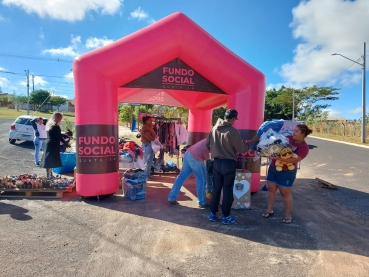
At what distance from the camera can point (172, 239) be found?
13.1 ft

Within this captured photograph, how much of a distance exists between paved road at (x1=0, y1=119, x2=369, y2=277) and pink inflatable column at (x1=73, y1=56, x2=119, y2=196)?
0.46 metres

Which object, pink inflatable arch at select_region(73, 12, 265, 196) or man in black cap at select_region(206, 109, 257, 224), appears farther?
pink inflatable arch at select_region(73, 12, 265, 196)

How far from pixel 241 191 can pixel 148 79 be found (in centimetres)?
305

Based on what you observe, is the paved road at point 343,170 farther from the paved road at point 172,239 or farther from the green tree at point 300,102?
the green tree at point 300,102

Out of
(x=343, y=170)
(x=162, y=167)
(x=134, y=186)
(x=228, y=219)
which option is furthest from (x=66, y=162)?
(x=343, y=170)

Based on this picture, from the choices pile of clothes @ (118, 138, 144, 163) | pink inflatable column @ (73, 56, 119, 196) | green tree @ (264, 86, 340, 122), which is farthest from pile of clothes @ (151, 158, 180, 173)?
green tree @ (264, 86, 340, 122)

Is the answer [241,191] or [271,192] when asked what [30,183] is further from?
[271,192]

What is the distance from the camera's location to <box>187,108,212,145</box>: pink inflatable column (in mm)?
9934

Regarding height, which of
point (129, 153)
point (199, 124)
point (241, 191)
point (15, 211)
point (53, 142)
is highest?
point (199, 124)

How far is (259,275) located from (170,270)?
989 mm

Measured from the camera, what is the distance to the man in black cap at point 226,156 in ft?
14.8

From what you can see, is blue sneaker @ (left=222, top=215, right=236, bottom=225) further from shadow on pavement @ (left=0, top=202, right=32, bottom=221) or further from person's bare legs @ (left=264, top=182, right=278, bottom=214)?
shadow on pavement @ (left=0, top=202, right=32, bottom=221)

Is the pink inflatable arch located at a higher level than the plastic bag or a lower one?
→ higher

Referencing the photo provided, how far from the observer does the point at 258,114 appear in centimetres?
622
